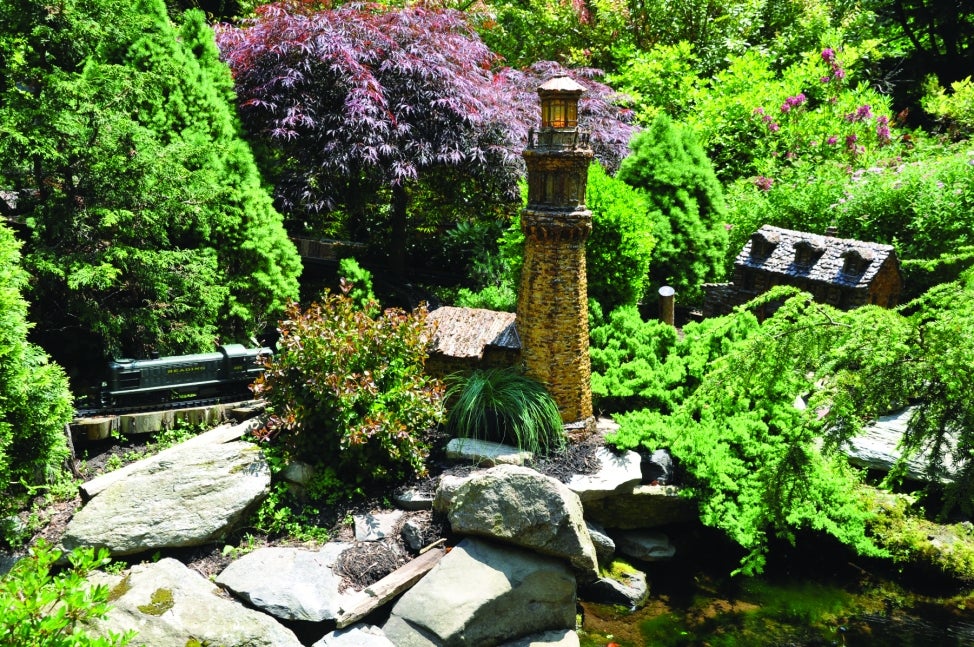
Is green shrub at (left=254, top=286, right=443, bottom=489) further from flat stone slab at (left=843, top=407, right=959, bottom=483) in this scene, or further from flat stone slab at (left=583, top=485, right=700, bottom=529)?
flat stone slab at (left=843, top=407, right=959, bottom=483)

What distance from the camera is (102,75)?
9.12 meters

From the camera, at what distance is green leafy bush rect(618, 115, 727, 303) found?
45.9 ft

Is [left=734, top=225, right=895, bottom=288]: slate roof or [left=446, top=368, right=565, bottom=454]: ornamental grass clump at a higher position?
[left=734, top=225, right=895, bottom=288]: slate roof

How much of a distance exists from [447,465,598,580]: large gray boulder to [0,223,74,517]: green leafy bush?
391 centimetres

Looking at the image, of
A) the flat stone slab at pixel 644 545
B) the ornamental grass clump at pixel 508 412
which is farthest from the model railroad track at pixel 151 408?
the flat stone slab at pixel 644 545

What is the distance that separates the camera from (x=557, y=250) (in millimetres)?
9195

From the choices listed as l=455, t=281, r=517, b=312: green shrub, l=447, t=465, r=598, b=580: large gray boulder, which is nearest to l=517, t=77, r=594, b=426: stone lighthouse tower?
l=447, t=465, r=598, b=580: large gray boulder

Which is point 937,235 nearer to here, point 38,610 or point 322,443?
point 322,443

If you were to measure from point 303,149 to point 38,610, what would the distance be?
9348 millimetres

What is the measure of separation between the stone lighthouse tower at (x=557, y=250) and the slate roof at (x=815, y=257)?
16.1 feet

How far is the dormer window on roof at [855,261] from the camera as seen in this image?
12102 mm

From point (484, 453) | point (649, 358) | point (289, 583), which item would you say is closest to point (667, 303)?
point (649, 358)

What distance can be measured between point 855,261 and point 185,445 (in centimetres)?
979

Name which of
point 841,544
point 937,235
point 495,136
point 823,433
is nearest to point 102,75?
point 495,136
